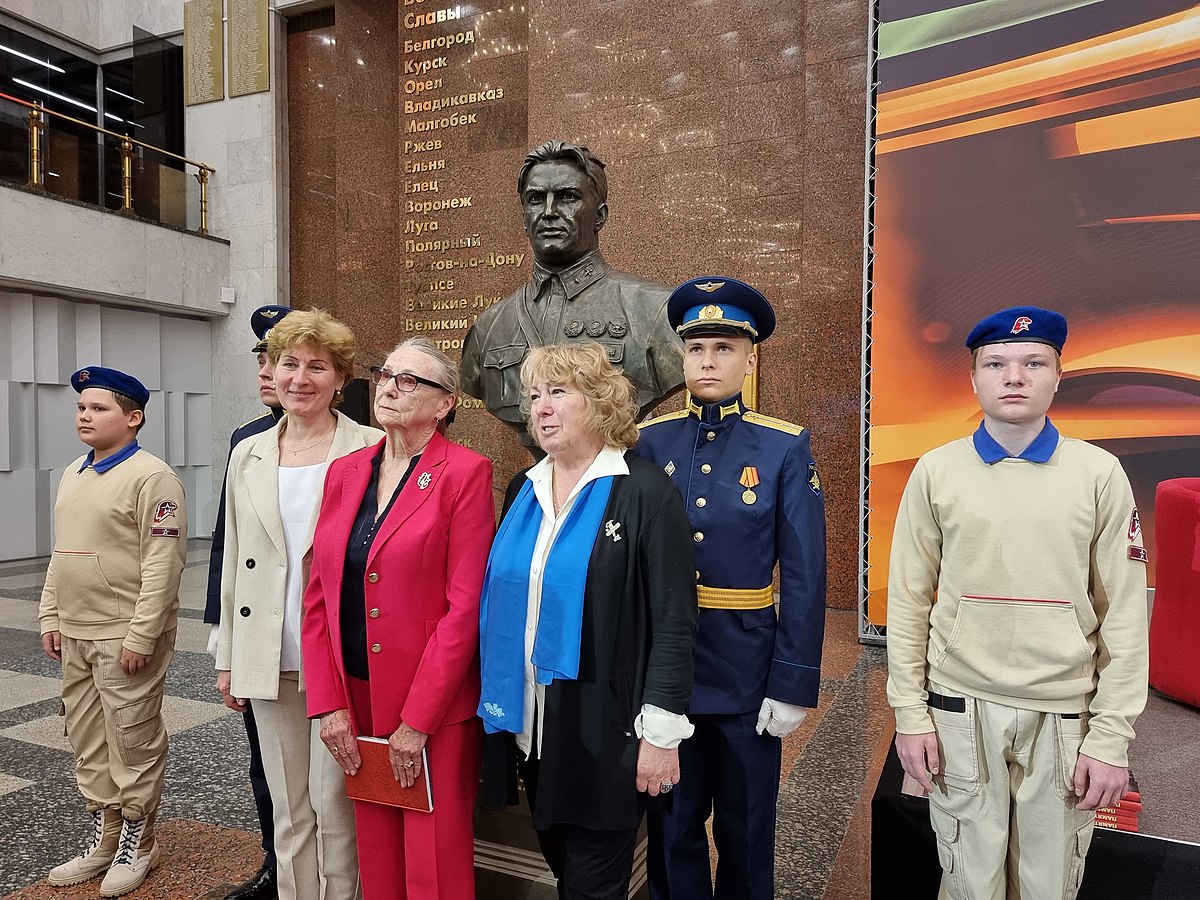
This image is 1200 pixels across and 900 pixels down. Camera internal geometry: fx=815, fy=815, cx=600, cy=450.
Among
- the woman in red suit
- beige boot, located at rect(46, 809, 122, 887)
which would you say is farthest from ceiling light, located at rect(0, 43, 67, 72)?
the woman in red suit

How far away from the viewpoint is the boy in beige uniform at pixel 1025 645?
1.63m

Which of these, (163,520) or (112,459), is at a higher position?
(112,459)

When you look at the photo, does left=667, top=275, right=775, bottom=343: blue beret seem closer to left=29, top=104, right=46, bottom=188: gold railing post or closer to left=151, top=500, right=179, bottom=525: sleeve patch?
left=151, top=500, right=179, bottom=525: sleeve patch

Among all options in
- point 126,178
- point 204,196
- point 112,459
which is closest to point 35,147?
point 126,178

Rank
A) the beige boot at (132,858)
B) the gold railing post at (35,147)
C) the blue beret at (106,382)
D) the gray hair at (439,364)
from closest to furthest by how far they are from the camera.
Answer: the gray hair at (439,364) → the beige boot at (132,858) → the blue beret at (106,382) → the gold railing post at (35,147)

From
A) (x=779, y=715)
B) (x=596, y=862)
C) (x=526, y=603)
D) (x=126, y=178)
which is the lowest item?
(x=596, y=862)

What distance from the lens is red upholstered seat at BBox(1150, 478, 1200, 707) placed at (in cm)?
409

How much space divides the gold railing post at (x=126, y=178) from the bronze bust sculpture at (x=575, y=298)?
28.4 feet

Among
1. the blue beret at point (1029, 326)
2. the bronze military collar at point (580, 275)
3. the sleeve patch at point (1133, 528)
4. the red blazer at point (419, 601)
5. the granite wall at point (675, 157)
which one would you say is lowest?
the red blazer at point (419, 601)

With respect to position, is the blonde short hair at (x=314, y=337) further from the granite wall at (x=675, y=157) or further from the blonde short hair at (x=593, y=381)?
the granite wall at (x=675, y=157)

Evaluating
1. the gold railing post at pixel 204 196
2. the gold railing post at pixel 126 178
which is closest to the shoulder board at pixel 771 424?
the gold railing post at pixel 126 178

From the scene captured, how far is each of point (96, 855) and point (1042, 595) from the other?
2.86m

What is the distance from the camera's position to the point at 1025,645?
166cm

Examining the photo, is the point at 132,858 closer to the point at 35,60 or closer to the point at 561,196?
the point at 561,196
